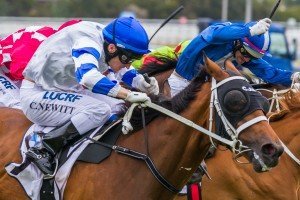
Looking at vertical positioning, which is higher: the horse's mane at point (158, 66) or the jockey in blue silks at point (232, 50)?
the jockey in blue silks at point (232, 50)

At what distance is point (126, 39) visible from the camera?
5703mm

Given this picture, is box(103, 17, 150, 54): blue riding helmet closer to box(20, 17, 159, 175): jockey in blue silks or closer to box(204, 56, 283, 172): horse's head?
box(20, 17, 159, 175): jockey in blue silks

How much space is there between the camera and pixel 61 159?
585 cm

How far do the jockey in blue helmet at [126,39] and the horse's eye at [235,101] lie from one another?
81cm

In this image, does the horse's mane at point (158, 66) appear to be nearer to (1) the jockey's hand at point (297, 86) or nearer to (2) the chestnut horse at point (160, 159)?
(1) the jockey's hand at point (297, 86)

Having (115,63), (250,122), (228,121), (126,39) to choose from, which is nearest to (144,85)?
(115,63)

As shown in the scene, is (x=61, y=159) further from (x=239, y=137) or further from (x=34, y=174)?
(x=239, y=137)

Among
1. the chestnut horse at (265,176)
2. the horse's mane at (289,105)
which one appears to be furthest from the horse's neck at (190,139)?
the horse's mane at (289,105)

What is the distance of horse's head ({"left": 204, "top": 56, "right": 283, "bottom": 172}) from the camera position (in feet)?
16.6

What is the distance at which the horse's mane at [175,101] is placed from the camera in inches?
217

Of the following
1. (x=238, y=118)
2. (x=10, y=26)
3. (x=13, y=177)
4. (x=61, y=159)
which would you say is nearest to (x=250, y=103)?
(x=238, y=118)

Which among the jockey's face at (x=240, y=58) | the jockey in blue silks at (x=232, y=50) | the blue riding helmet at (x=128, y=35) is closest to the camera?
the blue riding helmet at (x=128, y=35)

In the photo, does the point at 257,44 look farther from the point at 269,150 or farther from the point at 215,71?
the point at 269,150

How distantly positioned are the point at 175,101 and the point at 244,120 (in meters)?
0.61
